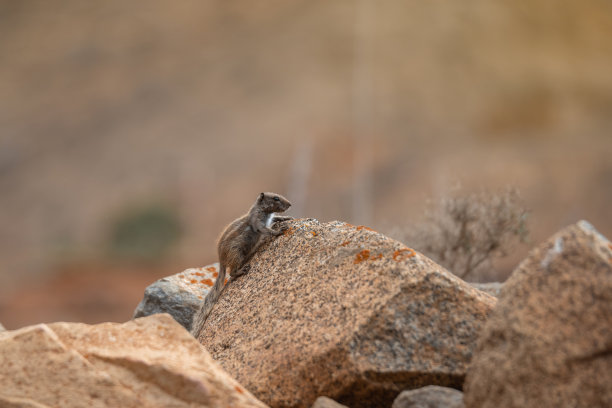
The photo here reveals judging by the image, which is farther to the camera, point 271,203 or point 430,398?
point 271,203

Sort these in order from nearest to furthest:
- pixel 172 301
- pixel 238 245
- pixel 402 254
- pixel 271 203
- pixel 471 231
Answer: pixel 402 254 → pixel 238 245 → pixel 172 301 → pixel 271 203 → pixel 471 231

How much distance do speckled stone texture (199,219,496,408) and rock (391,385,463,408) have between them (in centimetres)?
20

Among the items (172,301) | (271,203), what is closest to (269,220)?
(271,203)

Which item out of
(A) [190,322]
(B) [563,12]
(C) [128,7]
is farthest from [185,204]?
(A) [190,322]

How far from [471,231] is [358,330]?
6775mm

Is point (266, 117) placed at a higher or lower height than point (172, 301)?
higher

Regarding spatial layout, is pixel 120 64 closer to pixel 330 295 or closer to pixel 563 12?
pixel 563 12

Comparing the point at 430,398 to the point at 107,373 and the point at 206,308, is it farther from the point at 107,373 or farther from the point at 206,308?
the point at 206,308

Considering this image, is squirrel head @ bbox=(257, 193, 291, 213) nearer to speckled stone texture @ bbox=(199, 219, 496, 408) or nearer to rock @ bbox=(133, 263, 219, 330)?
rock @ bbox=(133, 263, 219, 330)

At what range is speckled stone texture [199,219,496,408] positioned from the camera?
14.2 feet

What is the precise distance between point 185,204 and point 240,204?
511 centimetres

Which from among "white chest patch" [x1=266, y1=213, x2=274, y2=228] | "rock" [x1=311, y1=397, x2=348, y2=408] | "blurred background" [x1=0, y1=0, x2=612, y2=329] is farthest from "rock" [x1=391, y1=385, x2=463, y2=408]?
"blurred background" [x1=0, y1=0, x2=612, y2=329]

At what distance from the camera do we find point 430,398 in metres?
4.04

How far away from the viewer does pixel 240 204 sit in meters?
38.8
